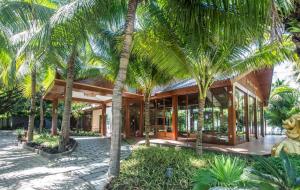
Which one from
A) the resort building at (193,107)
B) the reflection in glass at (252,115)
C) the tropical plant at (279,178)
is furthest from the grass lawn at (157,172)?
the reflection in glass at (252,115)

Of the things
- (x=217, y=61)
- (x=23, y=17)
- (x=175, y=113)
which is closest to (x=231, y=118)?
(x=175, y=113)

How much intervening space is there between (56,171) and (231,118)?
8.38 meters

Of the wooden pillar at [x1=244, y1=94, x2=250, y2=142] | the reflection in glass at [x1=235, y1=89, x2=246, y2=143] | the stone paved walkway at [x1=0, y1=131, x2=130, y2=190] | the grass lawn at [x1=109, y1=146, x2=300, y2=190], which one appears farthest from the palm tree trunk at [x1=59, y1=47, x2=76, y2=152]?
the wooden pillar at [x1=244, y1=94, x2=250, y2=142]

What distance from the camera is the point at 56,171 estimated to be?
9.11m

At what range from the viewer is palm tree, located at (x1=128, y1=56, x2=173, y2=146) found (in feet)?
40.9

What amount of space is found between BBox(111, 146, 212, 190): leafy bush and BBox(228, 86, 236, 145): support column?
17.3 ft

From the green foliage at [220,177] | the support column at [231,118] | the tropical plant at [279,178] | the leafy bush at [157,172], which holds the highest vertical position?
the support column at [231,118]

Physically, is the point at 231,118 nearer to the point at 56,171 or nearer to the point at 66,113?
the point at 66,113

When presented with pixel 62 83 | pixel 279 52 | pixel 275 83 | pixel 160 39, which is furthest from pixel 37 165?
pixel 275 83

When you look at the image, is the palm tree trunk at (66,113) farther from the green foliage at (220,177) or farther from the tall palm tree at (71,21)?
the green foliage at (220,177)

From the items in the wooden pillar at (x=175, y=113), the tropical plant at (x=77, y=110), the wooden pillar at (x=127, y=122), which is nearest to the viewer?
the wooden pillar at (x=175, y=113)

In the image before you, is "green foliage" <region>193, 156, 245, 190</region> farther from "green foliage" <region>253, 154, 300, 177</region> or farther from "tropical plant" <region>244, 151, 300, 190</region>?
"tropical plant" <region>244, 151, 300, 190</region>

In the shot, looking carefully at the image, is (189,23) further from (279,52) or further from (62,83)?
(62,83)

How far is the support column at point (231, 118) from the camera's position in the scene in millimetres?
12807
